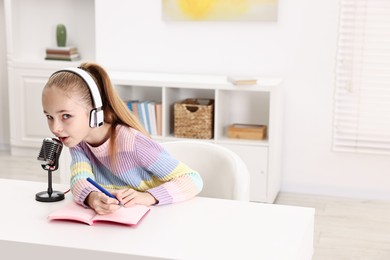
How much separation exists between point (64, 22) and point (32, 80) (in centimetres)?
55

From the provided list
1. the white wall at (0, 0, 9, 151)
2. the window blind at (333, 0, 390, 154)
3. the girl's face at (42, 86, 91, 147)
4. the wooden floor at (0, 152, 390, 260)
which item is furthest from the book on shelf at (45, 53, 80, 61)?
the girl's face at (42, 86, 91, 147)

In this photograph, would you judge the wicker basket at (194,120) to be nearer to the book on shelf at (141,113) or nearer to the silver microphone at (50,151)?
the book on shelf at (141,113)

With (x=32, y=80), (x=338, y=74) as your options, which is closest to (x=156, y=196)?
(x=338, y=74)

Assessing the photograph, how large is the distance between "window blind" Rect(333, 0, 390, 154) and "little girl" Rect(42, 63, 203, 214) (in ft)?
8.04

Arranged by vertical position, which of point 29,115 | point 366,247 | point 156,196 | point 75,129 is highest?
point 75,129

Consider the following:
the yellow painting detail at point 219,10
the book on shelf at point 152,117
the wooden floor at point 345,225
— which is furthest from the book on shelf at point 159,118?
the wooden floor at point 345,225

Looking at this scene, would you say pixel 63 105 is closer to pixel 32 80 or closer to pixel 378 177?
pixel 378 177

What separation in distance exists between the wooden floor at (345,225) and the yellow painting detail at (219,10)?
118cm

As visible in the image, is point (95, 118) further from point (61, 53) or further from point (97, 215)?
point (61, 53)

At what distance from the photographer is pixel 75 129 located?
184cm

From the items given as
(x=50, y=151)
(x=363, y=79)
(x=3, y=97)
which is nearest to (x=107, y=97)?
(x=50, y=151)

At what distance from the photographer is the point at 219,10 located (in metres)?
4.37

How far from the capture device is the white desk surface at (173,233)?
156 centimetres

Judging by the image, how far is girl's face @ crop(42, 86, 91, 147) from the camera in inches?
71.9
